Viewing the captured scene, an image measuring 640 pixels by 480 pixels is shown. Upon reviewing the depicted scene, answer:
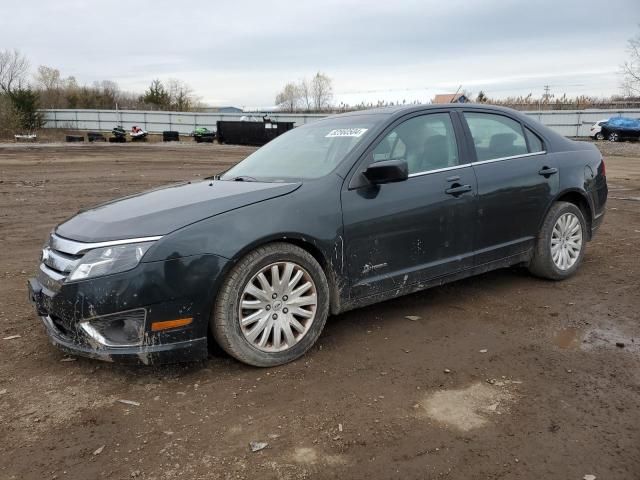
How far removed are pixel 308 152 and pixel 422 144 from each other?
0.89 metres

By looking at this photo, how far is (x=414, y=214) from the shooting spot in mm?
3920

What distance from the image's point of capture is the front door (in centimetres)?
371

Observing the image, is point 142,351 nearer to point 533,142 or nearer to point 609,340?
point 609,340

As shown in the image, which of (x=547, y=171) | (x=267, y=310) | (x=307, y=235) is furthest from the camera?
(x=547, y=171)

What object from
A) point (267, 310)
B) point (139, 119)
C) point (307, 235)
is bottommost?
point (267, 310)

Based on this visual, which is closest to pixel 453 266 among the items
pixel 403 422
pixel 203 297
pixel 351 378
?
pixel 351 378

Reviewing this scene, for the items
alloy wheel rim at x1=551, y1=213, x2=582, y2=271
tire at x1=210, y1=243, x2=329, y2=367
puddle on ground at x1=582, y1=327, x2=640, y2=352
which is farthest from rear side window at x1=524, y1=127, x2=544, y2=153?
tire at x1=210, y1=243, x2=329, y2=367

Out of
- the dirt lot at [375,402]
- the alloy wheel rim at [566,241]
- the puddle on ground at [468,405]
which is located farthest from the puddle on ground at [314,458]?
the alloy wheel rim at [566,241]

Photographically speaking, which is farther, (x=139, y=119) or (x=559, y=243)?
(x=139, y=119)

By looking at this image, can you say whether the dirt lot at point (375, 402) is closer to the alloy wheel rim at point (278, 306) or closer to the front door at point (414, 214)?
the alloy wheel rim at point (278, 306)

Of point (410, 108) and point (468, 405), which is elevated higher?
point (410, 108)

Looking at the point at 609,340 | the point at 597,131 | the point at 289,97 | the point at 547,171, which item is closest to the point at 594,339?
the point at 609,340

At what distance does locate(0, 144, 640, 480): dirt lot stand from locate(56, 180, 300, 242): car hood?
2.90 feet

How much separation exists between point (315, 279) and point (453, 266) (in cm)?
130
